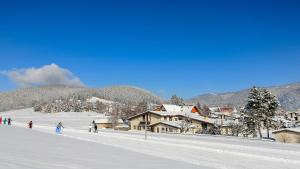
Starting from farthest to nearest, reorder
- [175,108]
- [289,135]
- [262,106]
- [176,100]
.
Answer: [176,100]
[175,108]
[262,106]
[289,135]

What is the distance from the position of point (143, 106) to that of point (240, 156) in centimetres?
13027

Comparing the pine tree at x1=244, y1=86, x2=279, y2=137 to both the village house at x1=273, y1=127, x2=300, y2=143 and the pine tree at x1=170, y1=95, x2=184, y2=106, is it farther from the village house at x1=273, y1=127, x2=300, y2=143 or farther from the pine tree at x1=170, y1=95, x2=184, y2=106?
the pine tree at x1=170, y1=95, x2=184, y2=106

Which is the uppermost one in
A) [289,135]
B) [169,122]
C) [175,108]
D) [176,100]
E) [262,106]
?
[176,100]

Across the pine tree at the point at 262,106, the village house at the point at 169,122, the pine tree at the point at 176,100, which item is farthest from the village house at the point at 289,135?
the pine tree at the point at 176,100

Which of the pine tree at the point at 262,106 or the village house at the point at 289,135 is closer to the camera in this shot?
the village house at the point at 289,135

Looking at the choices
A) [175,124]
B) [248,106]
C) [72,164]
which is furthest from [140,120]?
[72,164]

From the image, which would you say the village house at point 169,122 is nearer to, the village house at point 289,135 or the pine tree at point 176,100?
the village house at point 289,135

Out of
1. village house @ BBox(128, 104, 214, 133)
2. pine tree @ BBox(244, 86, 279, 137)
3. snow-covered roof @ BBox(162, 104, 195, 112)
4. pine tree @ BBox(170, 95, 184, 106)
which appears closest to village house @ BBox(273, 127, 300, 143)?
pine tree @ BBox(244, 86, 279, 137)

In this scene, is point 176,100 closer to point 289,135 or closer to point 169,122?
point 169,122

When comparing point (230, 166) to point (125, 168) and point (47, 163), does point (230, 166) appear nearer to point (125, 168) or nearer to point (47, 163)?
point (125, 168)

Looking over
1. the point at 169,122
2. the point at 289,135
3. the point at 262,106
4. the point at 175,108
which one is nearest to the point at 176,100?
the point at 175,108

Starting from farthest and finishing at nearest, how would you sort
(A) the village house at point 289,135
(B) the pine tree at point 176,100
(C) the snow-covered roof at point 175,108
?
(B) the pine tree at point 176,100
(C) the snow-covered roof at point 175,108
(A) the village house at point 289,135

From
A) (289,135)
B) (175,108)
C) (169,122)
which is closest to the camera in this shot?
(289,135)

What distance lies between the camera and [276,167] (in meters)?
18.2
